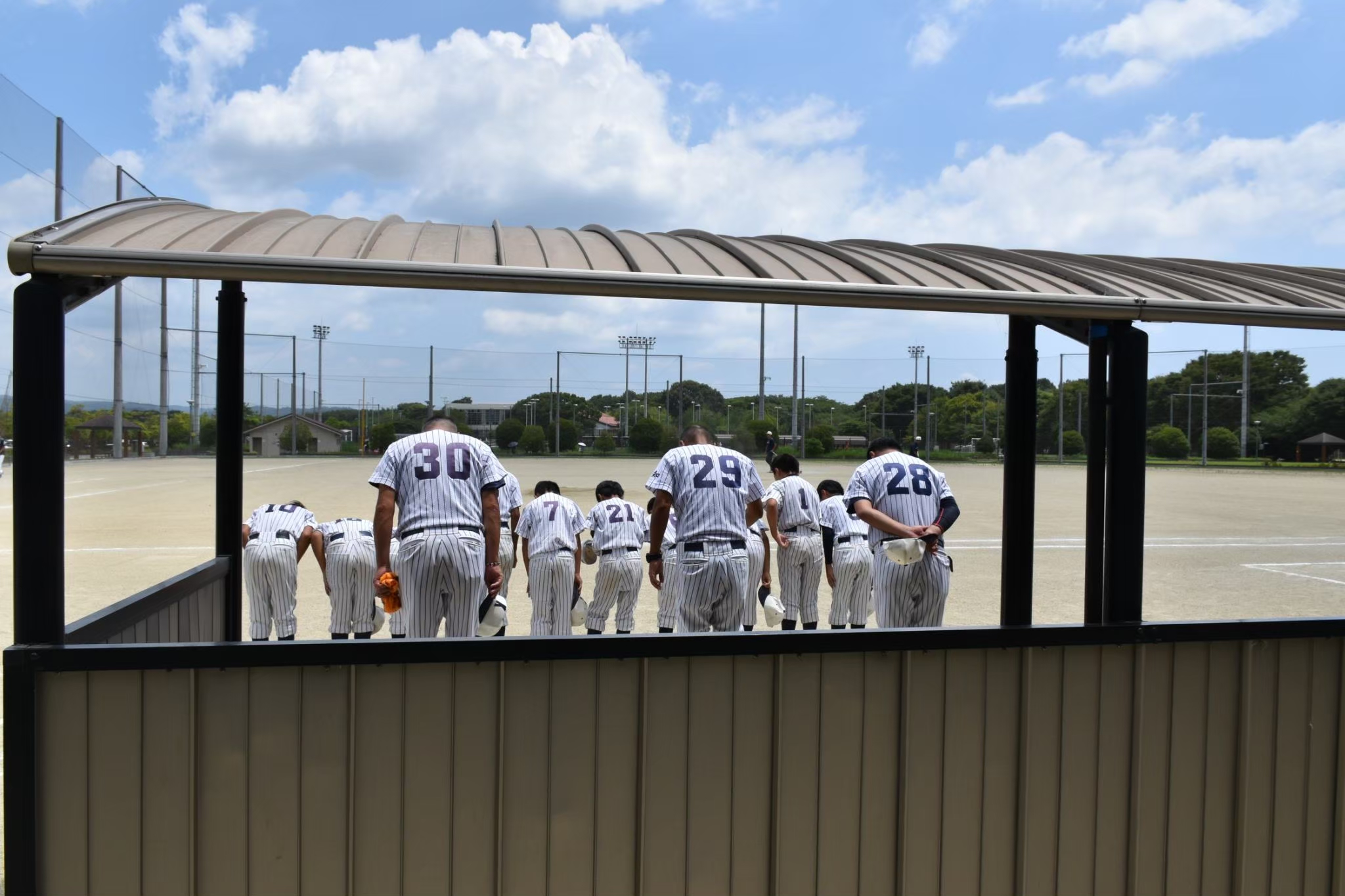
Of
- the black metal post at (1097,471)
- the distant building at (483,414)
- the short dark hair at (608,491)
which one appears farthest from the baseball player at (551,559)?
the distant building at (483,414)

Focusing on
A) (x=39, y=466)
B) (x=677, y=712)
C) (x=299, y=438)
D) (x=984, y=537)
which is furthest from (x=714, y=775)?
(x=299, y=438)

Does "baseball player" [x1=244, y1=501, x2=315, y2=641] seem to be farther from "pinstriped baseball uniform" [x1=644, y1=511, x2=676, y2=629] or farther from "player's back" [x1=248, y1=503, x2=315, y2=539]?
"pinstriped baseball uniform" [x1=644, y1=511, x2=676, y2=629]

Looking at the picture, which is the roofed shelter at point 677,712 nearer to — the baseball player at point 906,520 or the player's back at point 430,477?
the player's back at point 430,477

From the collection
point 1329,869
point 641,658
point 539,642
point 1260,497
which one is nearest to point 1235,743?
point 1329,869

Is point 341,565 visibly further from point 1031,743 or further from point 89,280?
point 1031,743

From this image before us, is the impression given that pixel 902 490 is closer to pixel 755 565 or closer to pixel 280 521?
pixel 755 565

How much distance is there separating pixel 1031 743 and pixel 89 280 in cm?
335

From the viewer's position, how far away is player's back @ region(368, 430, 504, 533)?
486cm

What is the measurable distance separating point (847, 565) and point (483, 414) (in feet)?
121

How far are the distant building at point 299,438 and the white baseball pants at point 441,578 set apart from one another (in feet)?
135

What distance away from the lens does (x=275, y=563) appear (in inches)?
252

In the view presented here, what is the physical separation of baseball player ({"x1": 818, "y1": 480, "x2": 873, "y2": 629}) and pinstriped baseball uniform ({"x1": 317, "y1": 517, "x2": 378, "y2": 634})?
353 centimetres

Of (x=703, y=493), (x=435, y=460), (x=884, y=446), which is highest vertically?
(x=884, y=446)

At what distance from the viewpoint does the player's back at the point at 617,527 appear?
6.79 meters
